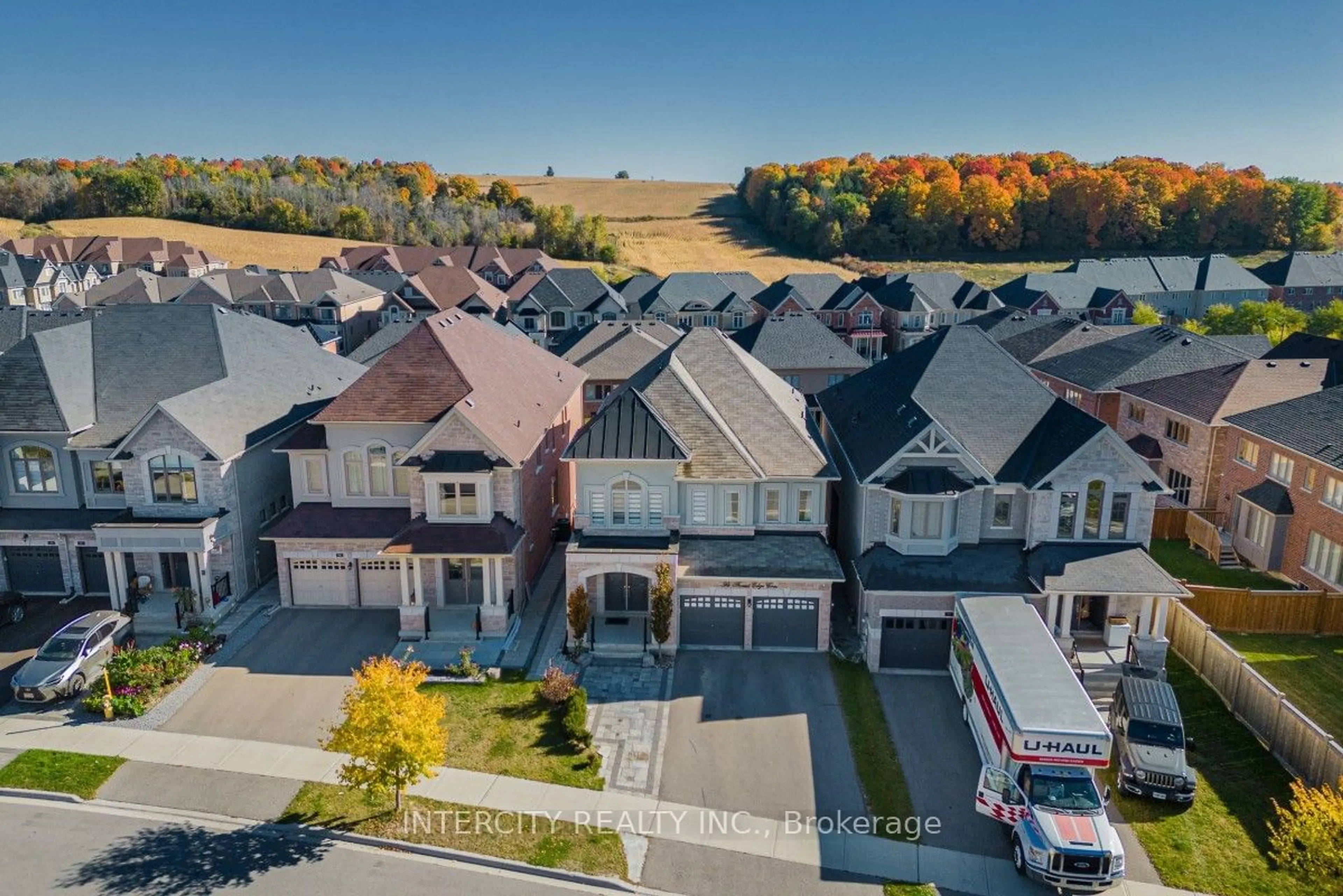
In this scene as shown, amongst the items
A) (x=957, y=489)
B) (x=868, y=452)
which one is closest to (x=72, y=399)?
(x=868, y=452)

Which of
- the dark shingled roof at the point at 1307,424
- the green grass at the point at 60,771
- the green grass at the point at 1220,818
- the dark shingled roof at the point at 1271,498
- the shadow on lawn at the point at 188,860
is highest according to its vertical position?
the dark shingled roof at the point at 1307,424

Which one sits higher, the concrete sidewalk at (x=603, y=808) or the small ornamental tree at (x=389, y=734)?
the small ornamental tree at (x=389, y=734)

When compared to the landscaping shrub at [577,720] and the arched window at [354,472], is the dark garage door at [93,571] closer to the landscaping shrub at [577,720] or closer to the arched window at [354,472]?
the arched window at [354,472]

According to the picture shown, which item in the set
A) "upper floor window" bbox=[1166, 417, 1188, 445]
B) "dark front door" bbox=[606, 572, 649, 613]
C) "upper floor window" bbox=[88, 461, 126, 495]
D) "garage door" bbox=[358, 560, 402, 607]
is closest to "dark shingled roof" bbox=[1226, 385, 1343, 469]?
"upper floor window" bbox=[1166, 417, 1188, 445]

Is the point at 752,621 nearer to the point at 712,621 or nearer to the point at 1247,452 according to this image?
the point at 712,621

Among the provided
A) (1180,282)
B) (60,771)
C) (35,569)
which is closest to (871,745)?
(60,771)

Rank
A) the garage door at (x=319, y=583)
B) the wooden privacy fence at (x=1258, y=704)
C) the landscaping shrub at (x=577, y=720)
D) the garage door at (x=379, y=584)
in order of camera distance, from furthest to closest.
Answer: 1. the garage door at (x=379, y=584)
2. the garage door at (x=319, y=583)
3. the landscaping shrub at (x=577, y=720)
4. the wooden privacy fence at (x=1258, y=704)

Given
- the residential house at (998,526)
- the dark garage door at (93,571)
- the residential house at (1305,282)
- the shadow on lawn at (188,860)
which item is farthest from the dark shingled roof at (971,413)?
the residential house at (1305,282)
